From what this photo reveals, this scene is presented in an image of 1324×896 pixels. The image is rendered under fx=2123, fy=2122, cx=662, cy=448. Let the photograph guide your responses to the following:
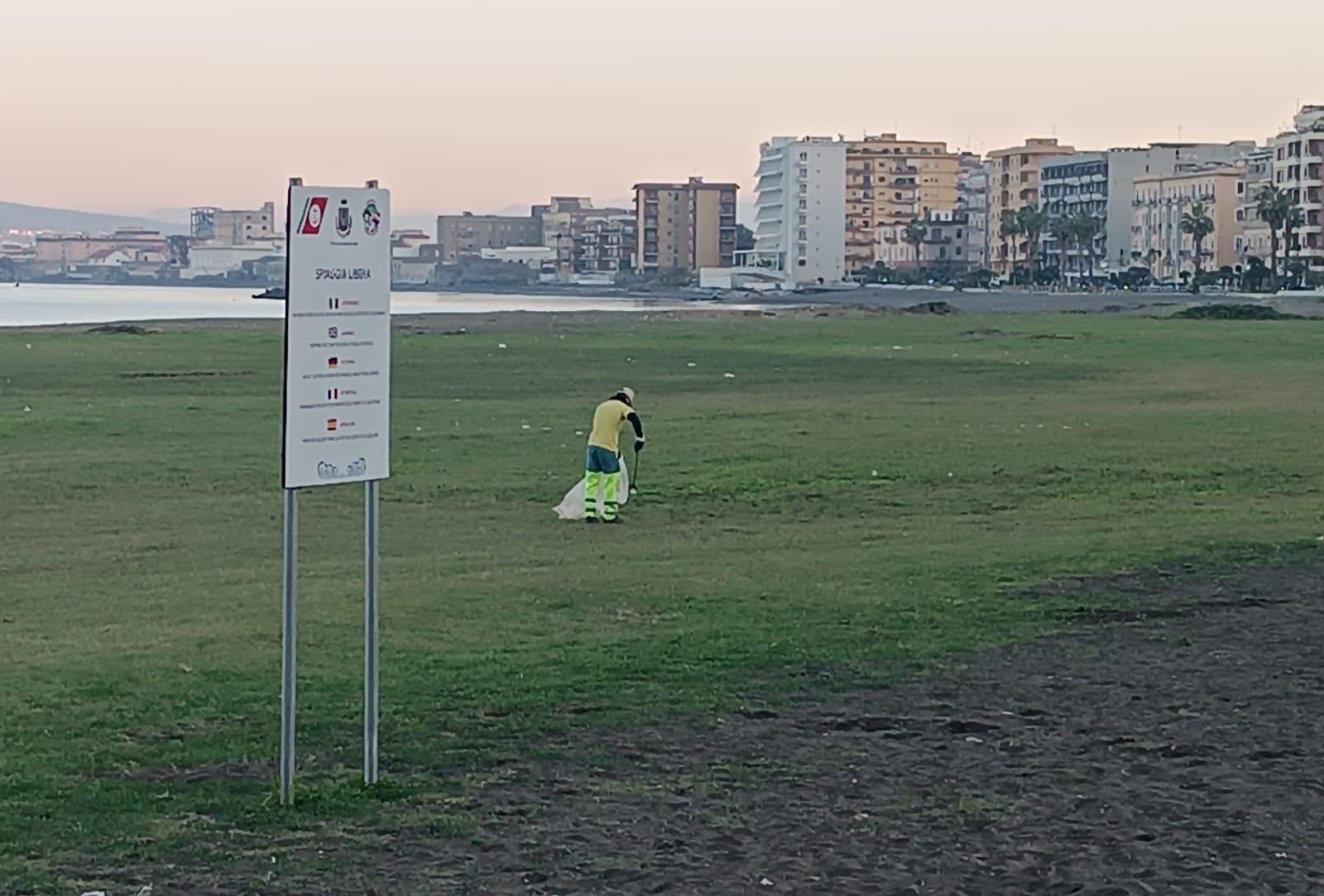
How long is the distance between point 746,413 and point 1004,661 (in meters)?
23.4

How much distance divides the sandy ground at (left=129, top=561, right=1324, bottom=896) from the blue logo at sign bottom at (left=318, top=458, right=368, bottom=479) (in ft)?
4.70

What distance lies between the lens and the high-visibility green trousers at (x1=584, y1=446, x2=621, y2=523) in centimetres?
2019

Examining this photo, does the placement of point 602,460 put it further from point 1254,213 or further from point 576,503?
point 1254,213

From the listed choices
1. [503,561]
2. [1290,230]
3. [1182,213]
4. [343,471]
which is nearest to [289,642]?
[343,471]

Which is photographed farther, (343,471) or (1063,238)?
(1063,238)

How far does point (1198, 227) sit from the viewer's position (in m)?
162

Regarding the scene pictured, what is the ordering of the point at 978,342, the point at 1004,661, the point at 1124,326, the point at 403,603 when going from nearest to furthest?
1. the point at 1004,661
2. the point at 403,603
3. the point at 978,342
4. the point at 1124,326

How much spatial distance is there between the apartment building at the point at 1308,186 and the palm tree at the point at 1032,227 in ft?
94.9

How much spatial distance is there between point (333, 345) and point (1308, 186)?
483ft

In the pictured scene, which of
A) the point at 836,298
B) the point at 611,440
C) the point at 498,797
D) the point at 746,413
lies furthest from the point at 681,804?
the point at 836,298

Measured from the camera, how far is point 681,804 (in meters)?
9.02

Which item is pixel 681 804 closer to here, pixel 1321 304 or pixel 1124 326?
pixel 1124 326

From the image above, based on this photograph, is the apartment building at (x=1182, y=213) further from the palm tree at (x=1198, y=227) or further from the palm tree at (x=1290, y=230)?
the palm tree at (x=1290, y=230)

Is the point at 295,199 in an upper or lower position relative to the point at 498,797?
upper
